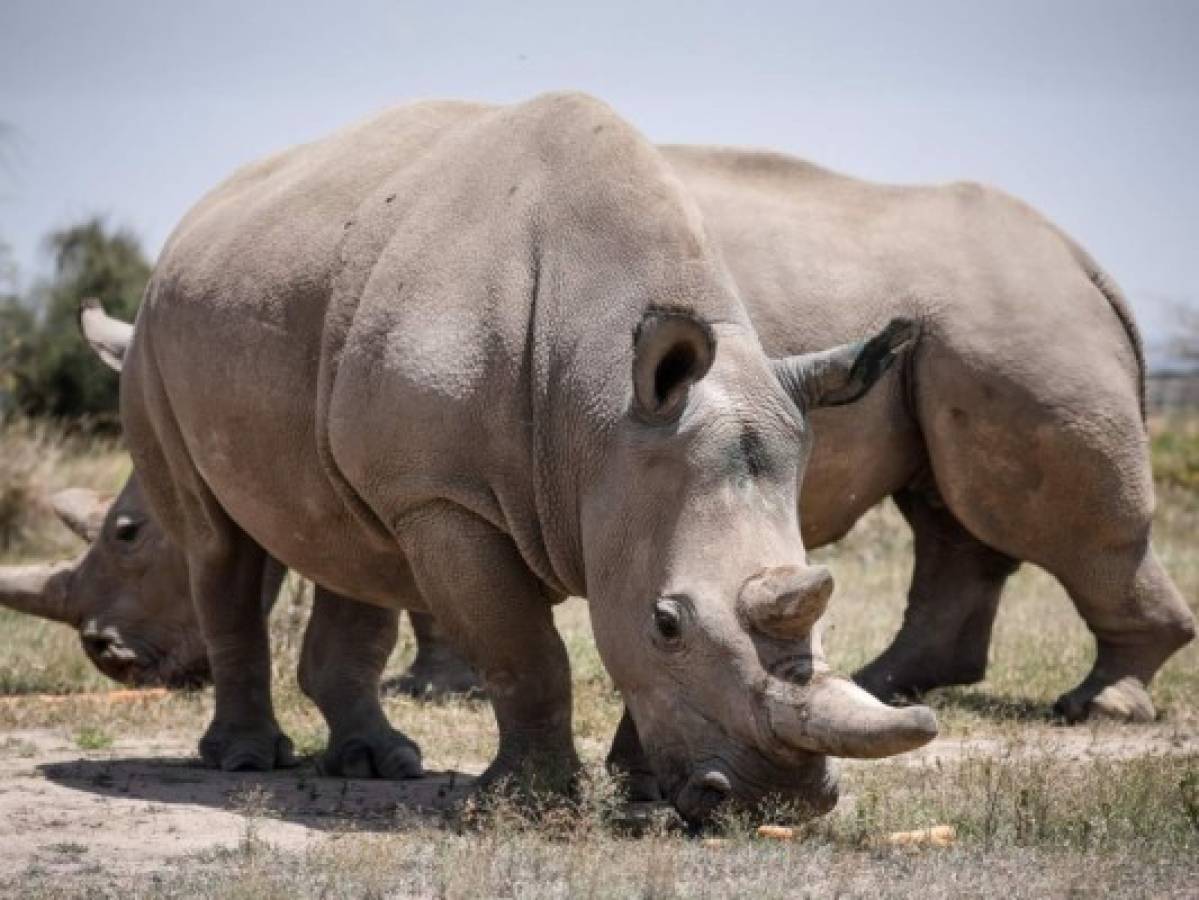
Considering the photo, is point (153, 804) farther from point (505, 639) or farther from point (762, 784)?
point (762, 784)

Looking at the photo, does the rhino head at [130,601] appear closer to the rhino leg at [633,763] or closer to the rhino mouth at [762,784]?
the rhino leg at [633,763]

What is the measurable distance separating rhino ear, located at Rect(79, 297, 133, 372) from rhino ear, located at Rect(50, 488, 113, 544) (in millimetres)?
938

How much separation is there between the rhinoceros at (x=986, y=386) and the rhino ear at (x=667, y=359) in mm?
2926

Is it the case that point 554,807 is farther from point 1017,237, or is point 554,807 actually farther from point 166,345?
point 1017,237

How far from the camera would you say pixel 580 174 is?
7.27 metres

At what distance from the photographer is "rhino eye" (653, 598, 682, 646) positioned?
630 centimetres

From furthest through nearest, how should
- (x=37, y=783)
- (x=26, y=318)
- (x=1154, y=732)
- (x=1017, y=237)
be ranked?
(x=26, y=318) → (x=1017, y=237) → (x=1154, y=732) → (x=37, y=783)

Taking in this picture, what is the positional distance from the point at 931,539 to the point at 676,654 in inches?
177

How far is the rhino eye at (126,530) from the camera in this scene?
10.6m

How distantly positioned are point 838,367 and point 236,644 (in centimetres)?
318

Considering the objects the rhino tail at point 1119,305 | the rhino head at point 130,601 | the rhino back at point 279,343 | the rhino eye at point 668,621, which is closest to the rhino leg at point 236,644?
the rhino back at point 279,343

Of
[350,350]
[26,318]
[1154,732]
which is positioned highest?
[350,350]

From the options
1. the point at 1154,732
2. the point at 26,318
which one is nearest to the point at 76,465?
the point at 26,318

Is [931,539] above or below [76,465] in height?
above
